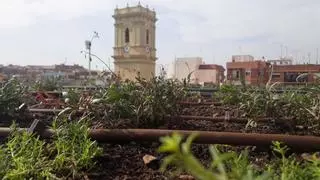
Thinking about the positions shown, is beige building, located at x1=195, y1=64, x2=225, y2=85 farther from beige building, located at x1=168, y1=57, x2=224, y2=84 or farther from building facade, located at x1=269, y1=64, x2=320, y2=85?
building facade, located at x1=269, y1=64, x2=320, y2=85

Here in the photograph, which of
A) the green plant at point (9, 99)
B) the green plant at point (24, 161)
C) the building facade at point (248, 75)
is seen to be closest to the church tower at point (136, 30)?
the building facade at point (248, 75)

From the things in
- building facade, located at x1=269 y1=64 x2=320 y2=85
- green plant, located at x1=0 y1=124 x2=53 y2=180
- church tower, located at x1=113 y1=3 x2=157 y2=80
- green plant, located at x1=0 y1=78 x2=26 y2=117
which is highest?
church tower, located at x1=113 y1=3 x2=157 y2=80

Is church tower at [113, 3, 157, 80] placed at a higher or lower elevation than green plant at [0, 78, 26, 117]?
higher

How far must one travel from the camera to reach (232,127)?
3.68m

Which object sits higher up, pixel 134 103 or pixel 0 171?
pixel 134 103

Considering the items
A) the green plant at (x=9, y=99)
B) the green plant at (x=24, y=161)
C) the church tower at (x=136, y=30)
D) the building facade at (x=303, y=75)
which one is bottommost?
the green plant at (x=24, y=161)

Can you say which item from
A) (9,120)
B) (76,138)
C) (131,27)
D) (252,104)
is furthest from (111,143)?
(131,27)

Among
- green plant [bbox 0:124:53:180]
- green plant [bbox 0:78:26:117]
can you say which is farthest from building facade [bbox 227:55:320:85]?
green plant [bbox 0:124:53:180]

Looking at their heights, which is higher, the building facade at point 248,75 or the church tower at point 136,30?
the church tower at point 136,30

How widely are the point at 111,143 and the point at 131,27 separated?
157ft

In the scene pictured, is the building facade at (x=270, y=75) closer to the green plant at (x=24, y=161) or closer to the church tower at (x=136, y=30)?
the green plant at (x=24, y=161)

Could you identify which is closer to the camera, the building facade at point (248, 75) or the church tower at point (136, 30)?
the building facade at point (248, 75)

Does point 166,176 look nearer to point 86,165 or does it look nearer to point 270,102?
point 86,165

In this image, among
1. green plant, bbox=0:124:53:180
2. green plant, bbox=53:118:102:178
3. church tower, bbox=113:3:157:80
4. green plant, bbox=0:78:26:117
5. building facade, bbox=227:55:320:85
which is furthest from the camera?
church tower, bbox=113:3:157:80
